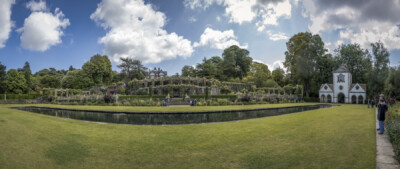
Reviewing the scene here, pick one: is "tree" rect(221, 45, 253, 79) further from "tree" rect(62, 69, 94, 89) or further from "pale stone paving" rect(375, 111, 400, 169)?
"pale stone paving" rect(375, 111, 400, 169)

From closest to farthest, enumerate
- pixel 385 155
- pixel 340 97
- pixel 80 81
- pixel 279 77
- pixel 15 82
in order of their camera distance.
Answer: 1. pixel 385 155
2. pixel 15 82
3. pixel 340 97
4. pixel 80 81
5. pixel 279 77

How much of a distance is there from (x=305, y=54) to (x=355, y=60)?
488 inches

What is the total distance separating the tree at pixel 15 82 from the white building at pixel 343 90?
61992 millimetres

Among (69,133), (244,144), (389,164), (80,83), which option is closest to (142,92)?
(80,83)

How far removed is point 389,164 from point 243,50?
219ft

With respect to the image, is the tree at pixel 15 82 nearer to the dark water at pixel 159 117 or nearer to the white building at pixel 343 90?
the dark water at pixel 159 117

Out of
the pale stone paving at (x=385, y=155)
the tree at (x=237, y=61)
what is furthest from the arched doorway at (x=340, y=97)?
the pale stone paving at (x=385, y=155)

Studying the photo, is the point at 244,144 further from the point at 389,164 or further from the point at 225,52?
the point at 225,52

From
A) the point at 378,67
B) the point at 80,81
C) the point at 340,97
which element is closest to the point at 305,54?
the point at 340,97

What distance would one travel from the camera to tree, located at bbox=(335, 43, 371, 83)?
43.7 meters

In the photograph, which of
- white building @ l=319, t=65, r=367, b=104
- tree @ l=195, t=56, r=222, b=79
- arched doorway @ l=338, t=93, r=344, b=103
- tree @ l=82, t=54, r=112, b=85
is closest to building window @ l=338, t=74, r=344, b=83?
white building @ l=319, t=65, r=367, b=104

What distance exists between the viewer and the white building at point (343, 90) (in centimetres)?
3900

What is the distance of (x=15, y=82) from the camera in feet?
133

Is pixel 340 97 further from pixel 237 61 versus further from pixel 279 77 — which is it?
pixel 237 61
